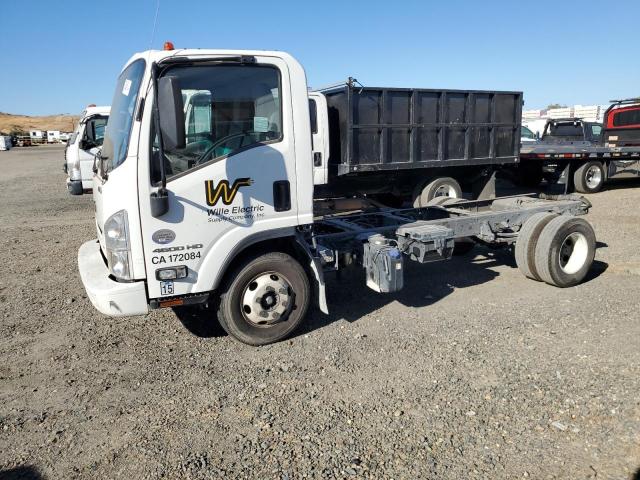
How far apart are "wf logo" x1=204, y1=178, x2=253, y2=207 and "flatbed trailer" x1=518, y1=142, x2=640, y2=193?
11157 millimetres

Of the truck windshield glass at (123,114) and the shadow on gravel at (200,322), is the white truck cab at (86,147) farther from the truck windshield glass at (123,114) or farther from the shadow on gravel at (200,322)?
the truck windshield glass at (123,114)

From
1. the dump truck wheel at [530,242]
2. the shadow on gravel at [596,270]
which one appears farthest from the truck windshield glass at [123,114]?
the shadow on gravel at [596,270]


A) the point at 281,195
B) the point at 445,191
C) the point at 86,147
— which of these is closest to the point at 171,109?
the point at 281,195

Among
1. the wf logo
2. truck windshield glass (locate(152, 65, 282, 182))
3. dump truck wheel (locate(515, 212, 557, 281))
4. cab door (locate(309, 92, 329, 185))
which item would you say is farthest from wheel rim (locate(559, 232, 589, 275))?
cab door (locate(309, 92, 329, 185))

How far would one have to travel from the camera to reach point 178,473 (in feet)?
9.68

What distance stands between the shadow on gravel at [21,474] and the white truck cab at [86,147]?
10586mm

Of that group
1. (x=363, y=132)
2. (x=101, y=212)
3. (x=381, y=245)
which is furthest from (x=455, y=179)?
(x=101, y=212)

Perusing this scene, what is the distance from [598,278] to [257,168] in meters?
4.69

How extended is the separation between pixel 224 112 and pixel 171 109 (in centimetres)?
68

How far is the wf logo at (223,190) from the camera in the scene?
3977mm

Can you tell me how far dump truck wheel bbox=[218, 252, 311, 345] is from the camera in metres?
4.35

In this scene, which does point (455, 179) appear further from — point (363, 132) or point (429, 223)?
point (429, 223)

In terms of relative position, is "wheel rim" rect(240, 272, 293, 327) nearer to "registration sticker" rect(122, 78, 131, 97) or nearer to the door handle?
the door handle

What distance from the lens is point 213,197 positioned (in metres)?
4.01
